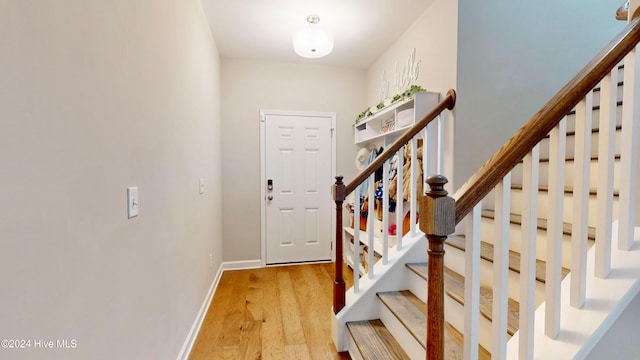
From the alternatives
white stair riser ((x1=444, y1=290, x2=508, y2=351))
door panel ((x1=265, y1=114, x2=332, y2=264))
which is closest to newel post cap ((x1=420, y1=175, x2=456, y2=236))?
white stair riser ((x1=444, y1=290, x2=508, y2=351))

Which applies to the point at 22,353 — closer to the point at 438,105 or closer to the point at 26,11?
the point at 26,11

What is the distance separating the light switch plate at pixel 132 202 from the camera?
3.81 feet

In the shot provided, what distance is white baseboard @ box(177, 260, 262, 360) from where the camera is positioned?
6.33 feet

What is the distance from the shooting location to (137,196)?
4.07 ft

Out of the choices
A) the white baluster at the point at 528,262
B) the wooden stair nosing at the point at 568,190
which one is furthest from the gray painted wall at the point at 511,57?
the white baluster at the point at 528,262

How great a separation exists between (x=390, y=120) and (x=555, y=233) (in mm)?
2287

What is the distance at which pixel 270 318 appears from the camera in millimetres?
2441

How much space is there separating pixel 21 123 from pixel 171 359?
1.52 m

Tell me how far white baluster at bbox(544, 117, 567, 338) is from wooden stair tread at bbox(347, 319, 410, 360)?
0.86m

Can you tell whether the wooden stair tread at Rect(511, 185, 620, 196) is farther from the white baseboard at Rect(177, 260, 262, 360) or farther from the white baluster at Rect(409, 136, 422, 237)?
the white baseboard at Rect(177, 260, 262, 360)

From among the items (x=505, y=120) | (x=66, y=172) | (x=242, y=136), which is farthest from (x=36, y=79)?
(x=242, y=136)

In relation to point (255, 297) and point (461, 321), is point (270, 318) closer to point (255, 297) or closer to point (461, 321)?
point (255, 297)

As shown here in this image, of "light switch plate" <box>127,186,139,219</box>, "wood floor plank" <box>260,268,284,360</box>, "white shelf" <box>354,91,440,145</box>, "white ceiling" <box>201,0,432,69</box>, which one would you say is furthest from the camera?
"white ceiling" <box>201,0,432,69</box>

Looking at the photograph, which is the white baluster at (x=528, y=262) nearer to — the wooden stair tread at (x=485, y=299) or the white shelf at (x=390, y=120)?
the wooden stair tread at (x=485, y=299)
